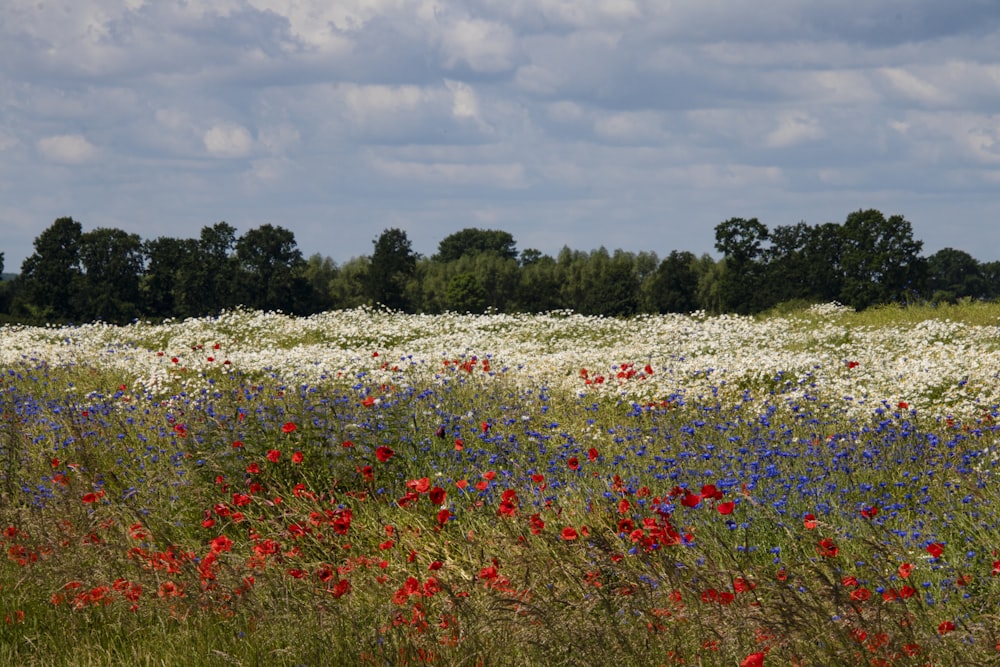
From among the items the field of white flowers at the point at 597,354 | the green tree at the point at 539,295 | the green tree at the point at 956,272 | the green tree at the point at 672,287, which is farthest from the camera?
the green tree at the point at 956,272

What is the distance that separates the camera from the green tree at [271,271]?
114 ft

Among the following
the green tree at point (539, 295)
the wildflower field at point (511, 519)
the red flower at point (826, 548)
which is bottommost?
the wildflower field at point (511, 519)

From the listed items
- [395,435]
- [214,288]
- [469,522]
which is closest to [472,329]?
[395,435]

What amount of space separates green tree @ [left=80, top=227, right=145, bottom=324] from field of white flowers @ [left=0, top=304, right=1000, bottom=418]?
442 inches

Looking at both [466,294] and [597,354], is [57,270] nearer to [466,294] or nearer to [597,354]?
[466,294]

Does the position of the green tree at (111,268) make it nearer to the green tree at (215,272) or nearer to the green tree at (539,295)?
the green tree at (215,272)

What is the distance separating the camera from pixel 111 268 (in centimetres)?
3303

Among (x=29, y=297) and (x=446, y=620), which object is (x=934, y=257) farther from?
(x=446, y=620)

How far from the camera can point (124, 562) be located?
432cm

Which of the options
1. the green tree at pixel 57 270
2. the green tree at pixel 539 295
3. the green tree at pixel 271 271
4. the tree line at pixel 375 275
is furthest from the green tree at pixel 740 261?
the green tree at pixel 57 270

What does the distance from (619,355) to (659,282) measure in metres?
26.4

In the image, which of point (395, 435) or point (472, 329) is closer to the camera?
point (395, 435)

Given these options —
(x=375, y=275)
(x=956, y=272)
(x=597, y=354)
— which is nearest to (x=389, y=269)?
(x=375, y=275)

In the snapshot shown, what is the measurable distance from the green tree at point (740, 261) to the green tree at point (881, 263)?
10.8 feet
